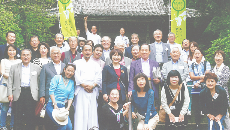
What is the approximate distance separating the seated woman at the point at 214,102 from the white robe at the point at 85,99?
2139 millimetres

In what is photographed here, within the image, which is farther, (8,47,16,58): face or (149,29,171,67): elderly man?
(149,29,171,67): elderly man

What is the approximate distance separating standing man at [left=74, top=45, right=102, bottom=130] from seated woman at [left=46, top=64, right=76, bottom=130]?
0.61 ft

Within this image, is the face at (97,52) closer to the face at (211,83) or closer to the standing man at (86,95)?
the standing man at (86,95)

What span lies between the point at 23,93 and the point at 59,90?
2.74ft

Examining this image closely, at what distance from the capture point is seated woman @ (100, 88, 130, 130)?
4703mm

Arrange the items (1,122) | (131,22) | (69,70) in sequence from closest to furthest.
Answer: (69,70), (1,122), (131,22)

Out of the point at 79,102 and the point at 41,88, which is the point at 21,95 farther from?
the point at 79,102

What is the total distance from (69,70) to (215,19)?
6.06 metres

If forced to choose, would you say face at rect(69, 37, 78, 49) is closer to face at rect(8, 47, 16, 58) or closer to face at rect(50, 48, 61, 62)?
face at rect(50, 48, 61, 62)

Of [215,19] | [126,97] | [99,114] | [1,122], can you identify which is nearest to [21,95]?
[1,122]

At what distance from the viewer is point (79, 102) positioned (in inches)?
197

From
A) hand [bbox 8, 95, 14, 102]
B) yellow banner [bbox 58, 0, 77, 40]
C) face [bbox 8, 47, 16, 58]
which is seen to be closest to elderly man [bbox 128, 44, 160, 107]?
hand [bbox 8, 95, 14, 102]

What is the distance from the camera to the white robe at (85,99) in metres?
4.96

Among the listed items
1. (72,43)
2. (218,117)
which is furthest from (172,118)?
(72,43)
